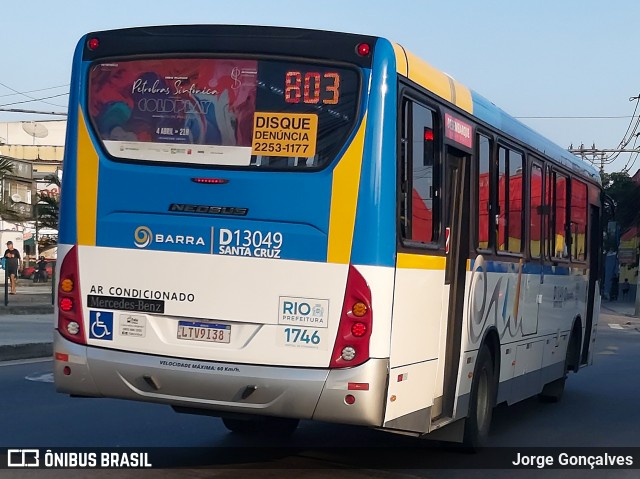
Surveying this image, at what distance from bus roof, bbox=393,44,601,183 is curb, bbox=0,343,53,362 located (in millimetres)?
9002

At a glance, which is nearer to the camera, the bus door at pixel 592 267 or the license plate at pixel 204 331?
the license plate at pixel 204 331

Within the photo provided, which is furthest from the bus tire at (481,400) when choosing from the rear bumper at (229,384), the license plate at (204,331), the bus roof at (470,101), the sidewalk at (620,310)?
the sidewalk at (620,310)

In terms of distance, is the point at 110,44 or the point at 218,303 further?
the point at 110,44

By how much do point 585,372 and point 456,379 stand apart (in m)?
10.6

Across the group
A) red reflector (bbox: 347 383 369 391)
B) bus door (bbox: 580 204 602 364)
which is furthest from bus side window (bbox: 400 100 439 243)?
bus door (bbox: 580 204 602 364)

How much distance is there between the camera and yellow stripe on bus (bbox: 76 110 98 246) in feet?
26.4

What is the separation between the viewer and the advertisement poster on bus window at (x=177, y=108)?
7793 mm

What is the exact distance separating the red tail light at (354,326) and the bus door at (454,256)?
1611 millimetres

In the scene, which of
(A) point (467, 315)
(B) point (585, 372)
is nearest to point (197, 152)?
(A) point (467, 315)

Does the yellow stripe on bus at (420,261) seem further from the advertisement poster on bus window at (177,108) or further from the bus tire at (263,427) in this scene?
the bus tire at (263,427)

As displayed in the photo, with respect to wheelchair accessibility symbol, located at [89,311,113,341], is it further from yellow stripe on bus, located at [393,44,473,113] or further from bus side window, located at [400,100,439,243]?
yellow stripe on bus, located at [393,44,473,113]

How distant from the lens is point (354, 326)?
7438 millimetres

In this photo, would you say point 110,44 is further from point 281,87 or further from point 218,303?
point 218,303

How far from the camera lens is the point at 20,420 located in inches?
424
